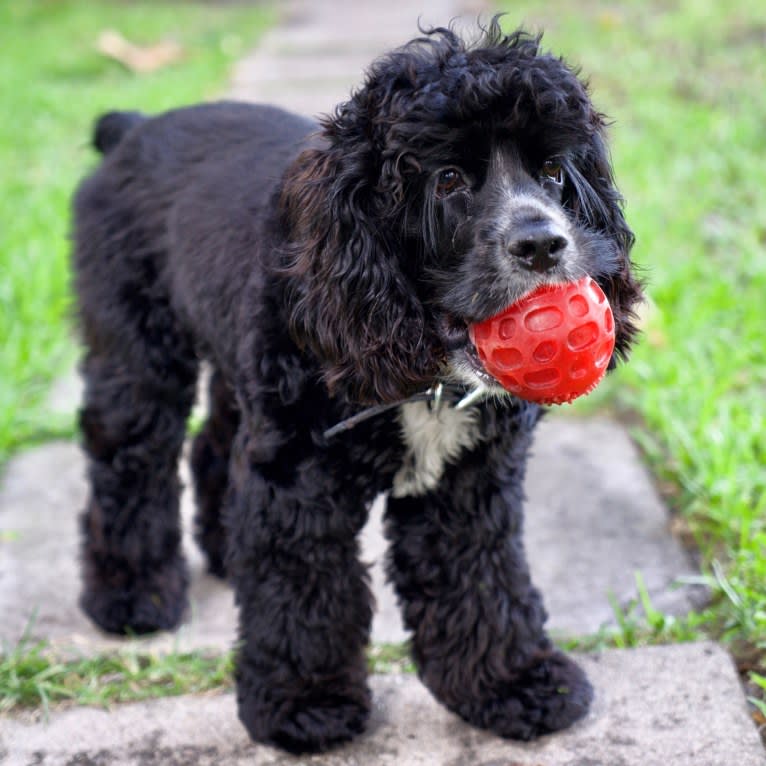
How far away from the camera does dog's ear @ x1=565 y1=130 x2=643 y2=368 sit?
2.70 m

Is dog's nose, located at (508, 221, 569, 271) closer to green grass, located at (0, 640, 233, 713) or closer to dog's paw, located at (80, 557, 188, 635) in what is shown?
green grass, located at (0, 640, 233, 713)

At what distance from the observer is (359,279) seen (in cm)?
257

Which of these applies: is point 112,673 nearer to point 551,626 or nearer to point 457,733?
point 457,733

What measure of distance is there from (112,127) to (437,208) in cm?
181

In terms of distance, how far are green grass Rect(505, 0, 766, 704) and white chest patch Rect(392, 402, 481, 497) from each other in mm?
603

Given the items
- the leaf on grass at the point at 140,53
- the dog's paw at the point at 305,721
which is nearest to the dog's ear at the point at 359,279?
the dog's paw at the point at 305,721

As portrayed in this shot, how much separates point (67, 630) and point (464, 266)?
195cm

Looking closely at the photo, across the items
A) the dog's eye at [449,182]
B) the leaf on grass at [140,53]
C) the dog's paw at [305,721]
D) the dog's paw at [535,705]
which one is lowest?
the dog's paw at [305,721]

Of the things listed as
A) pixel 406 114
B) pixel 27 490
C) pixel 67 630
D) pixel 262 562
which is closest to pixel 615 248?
pixel 406 114

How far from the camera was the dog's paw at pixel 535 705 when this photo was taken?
9.70 feet

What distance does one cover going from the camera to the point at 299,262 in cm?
264

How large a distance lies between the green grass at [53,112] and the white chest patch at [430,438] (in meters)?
1.64

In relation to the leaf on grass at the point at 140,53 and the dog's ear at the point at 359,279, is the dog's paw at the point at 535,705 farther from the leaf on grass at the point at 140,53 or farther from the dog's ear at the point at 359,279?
the leaf on grass at the point at 140,53

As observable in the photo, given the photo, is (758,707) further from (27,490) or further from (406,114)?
(27,490)
